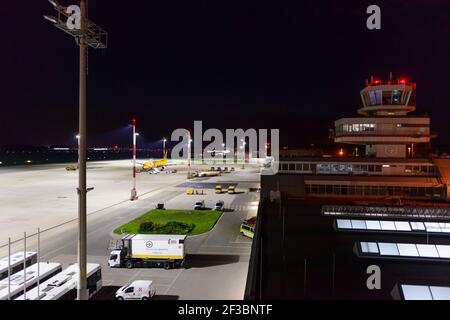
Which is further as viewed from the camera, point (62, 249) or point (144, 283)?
point (62, 249)

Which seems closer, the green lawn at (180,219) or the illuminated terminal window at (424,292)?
the illuminated terminal window at (424,292)

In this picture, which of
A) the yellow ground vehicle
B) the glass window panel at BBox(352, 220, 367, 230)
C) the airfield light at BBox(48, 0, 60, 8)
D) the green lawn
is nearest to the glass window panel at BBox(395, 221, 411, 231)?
the glass window panel at BBox(352, 220, 367, 230)

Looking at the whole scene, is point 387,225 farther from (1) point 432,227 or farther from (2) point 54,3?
(2) point 54,3

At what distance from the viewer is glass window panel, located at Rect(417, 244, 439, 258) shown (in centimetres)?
2700

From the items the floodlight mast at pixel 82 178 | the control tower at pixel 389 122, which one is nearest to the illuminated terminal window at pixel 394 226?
the floodlight mast at pixel 82 178

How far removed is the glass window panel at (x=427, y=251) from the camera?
88.6 feet

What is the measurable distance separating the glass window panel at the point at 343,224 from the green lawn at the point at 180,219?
1627cm

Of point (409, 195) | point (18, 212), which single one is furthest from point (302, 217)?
point (18, 212)

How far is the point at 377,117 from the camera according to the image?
2542 inches

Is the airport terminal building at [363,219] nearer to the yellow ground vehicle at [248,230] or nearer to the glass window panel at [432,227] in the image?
the glass window panel at [432,227]
